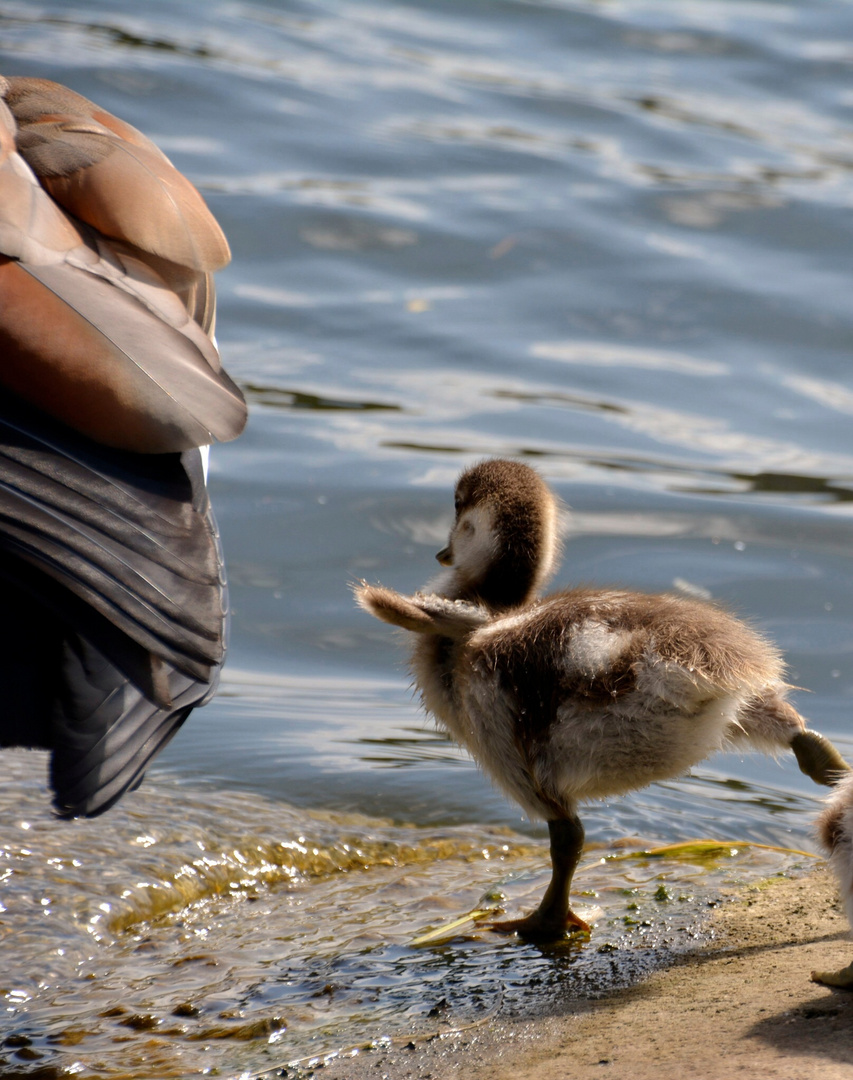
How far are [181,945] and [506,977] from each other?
0.83m

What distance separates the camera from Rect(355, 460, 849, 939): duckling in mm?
3127

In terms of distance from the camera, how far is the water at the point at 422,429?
3.26 m

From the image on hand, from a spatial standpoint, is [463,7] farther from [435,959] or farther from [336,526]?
[435,959]

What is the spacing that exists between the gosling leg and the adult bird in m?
1.06

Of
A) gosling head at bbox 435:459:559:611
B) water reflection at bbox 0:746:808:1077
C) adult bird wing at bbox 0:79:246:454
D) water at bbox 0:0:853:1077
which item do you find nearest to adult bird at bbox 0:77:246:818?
adult bird wing at bbox 0:79:246:454

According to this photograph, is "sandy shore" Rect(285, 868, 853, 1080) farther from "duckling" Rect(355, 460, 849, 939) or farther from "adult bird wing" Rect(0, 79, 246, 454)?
"adult bird wing" Rect(0, 79, 246, 454)

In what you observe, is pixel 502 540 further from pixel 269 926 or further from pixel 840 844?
pixel 840 844

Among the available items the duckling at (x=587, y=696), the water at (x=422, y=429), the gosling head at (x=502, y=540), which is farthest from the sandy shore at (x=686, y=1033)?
the gosling head at (x=502, y=540)

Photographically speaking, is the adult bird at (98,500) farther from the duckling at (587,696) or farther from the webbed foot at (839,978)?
the webbed foot at (839,978)

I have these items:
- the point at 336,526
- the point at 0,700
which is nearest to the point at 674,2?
the point at 336,526

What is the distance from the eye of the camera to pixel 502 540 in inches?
147

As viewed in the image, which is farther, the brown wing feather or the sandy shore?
the brown wing feather

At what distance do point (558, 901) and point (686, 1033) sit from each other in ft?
2.38

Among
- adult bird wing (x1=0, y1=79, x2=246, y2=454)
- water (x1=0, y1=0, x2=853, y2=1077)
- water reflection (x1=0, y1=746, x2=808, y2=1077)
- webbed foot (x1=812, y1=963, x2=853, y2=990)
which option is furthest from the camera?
water (x1=0, y1=0, x2=853, y2=1077)
